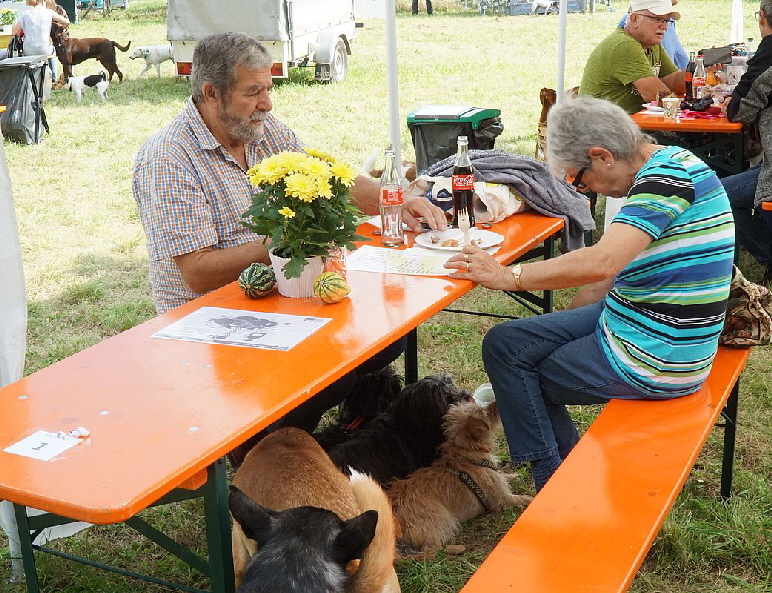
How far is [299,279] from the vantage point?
2693mm

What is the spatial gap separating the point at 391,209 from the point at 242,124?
0.65 metres

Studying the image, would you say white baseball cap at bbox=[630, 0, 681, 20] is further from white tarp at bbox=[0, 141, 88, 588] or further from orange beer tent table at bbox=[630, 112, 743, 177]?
white tarp at bbox=[0, 141, 88, 588]

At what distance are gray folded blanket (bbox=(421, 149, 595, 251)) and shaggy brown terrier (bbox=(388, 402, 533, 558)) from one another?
886mm

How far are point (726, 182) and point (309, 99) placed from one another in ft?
25.1

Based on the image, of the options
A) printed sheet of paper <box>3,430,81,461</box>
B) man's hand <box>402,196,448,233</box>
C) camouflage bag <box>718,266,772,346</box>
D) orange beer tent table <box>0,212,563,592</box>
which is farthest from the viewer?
man's hand <box>402,196,448,233</box>

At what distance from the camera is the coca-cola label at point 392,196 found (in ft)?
10.3

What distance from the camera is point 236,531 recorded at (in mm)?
2229

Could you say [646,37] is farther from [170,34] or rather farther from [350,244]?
[170,34]

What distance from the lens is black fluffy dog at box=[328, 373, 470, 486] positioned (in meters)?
3.16

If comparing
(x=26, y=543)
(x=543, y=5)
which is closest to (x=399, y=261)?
(x=26, y=543)

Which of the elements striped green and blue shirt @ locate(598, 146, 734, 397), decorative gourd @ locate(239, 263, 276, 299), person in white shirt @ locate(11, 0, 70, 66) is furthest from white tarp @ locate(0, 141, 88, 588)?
person in white shirt @ locate(11, 0, 70, 66)

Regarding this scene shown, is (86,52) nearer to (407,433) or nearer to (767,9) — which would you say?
(767,9)

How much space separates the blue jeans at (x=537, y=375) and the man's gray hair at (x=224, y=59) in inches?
52.6

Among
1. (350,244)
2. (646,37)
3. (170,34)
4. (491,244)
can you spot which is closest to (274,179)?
(350,244)
